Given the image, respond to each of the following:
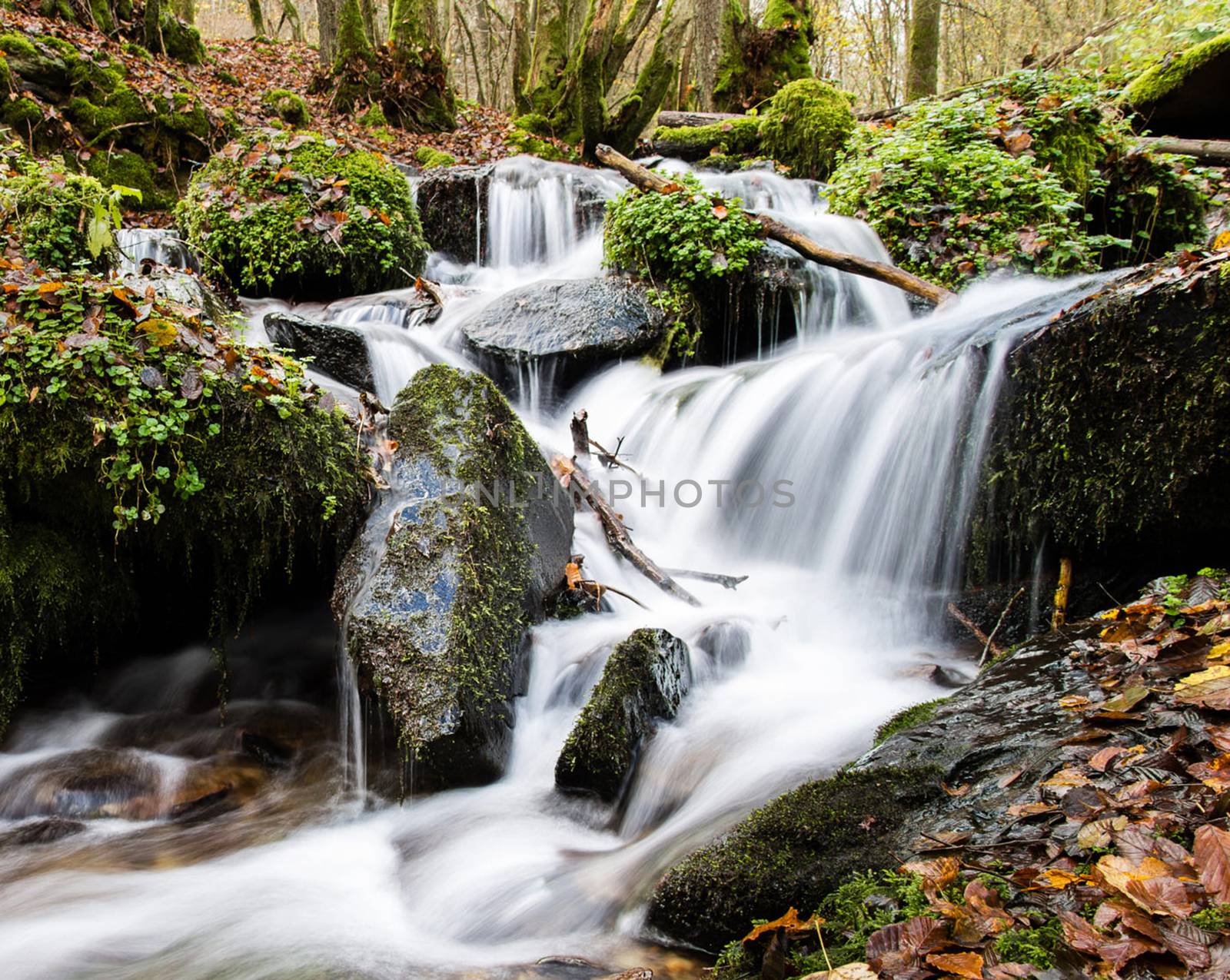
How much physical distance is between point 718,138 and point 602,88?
2010 millimetres

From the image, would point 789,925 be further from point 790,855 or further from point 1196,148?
point 1196,148

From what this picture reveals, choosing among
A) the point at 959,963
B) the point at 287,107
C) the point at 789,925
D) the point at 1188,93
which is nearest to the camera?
the point at 959,963

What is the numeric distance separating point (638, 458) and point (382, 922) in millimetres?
3963

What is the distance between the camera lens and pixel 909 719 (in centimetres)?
300

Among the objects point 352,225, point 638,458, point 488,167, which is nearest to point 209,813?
point 638,458

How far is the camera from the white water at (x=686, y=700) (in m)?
2.73

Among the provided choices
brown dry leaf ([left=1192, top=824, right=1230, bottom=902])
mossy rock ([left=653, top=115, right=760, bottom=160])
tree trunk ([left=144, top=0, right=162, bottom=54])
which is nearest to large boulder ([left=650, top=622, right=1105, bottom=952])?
brown dry leaf ([left=1192, top=824, right=1230, bottom=902])

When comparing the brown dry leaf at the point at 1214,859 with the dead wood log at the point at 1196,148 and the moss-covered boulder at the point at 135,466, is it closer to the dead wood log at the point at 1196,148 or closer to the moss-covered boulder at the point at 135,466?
the moss-covered boulder at the point at 135,466

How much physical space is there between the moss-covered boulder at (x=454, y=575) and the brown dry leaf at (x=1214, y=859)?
8.16 ft

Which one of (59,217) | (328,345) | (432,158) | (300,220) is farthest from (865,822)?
(432,158)

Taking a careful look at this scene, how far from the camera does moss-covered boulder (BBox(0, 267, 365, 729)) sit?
135 inches

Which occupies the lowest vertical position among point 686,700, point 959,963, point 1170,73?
point 686,700

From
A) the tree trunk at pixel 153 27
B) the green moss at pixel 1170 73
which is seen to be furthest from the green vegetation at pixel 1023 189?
the tree trunk at pixel 153 27

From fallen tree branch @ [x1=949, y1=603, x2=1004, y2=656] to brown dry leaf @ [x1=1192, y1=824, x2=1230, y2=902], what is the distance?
2.35 metres
